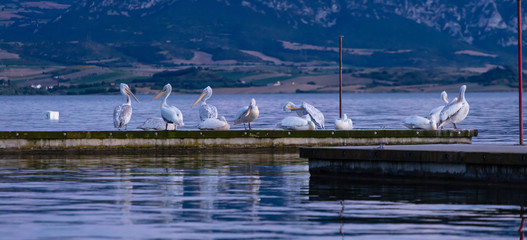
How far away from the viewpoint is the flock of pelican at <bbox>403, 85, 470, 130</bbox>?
1716 inches

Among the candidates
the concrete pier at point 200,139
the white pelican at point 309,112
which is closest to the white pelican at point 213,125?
the concrete pier at point 200,139

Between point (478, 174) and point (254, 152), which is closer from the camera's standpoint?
point (478, 174)

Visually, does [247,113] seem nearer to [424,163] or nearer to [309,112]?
[309,112]

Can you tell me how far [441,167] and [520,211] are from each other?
593 cm

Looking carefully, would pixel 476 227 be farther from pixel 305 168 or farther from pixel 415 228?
pixel 305 168

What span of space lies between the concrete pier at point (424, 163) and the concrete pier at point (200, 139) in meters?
11.8

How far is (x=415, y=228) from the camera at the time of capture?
19781 millimetres

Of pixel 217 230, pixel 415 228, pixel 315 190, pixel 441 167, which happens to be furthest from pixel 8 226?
pixel 441 167

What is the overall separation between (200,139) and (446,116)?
9883 mm

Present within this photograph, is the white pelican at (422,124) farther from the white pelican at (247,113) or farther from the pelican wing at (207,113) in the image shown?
the pelican wing at (207,113)

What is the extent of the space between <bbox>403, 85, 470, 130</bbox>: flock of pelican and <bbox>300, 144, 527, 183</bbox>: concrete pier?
13.3m

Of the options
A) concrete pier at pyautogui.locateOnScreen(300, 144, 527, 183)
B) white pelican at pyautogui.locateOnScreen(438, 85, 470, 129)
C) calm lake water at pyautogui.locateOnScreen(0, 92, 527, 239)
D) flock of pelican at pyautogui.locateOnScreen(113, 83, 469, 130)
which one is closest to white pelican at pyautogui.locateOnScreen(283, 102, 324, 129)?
flock of pelican at pyautogui.locateOnScreen(113, 83, 469, 130)

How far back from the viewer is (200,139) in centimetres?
4297

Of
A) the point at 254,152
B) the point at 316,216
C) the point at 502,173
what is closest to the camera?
the point at 316,216
